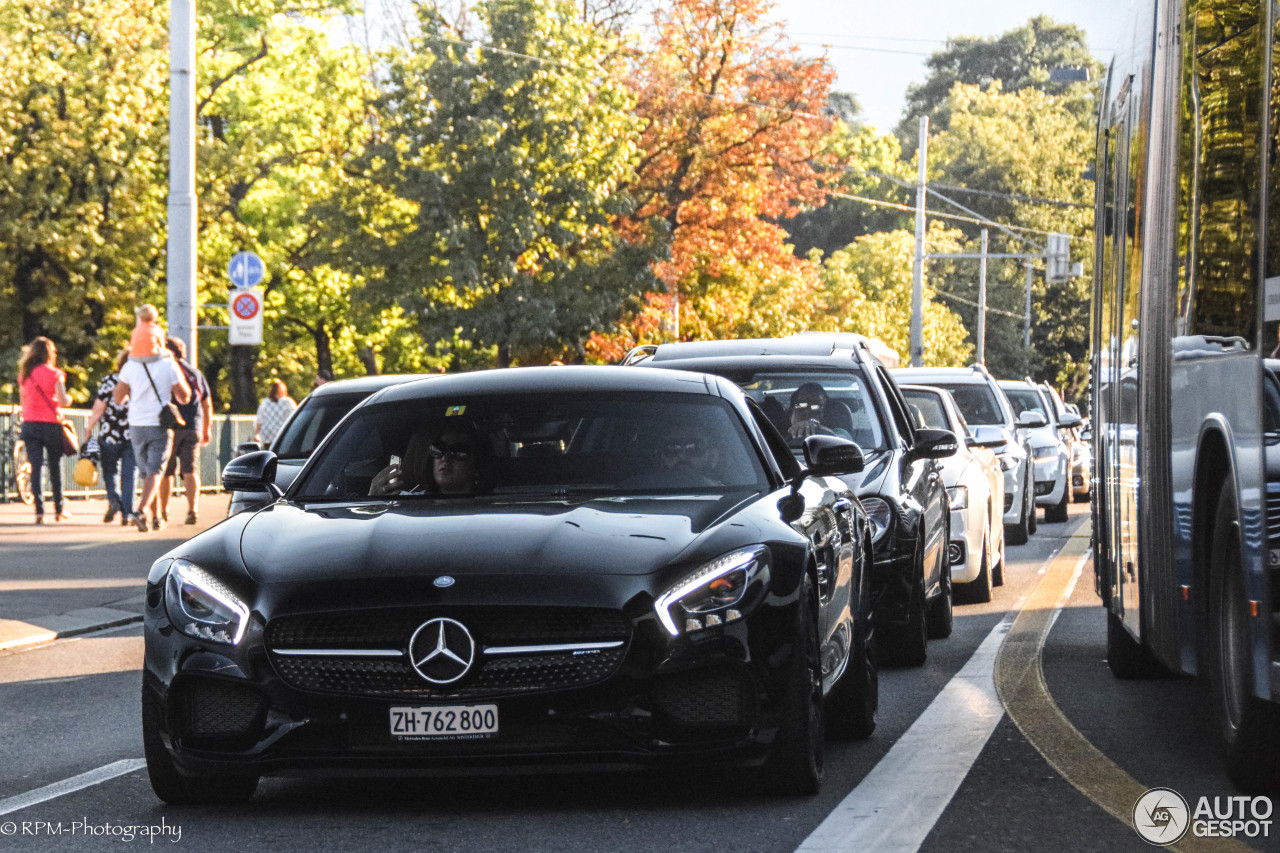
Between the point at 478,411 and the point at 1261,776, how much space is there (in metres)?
2.83

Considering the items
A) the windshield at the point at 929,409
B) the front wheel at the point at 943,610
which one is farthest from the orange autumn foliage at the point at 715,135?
the front wheel at the point at 943,610

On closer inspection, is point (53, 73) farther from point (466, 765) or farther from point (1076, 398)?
point (1076, 398)

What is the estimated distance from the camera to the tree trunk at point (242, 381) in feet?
167

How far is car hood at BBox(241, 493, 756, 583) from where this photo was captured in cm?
617

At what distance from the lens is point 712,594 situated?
614 cm

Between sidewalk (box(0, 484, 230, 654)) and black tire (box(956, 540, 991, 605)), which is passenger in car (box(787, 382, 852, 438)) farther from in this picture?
sidewalk (box(0, 484, 230, 654))

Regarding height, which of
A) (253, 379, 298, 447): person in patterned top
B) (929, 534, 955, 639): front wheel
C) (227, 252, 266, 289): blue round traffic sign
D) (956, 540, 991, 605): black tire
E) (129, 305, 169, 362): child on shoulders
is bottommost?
(956, 540, 991, 605): black tire

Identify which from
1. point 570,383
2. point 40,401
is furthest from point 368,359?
point 570,383

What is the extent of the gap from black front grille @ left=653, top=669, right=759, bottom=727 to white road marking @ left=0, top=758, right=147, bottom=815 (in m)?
2.06

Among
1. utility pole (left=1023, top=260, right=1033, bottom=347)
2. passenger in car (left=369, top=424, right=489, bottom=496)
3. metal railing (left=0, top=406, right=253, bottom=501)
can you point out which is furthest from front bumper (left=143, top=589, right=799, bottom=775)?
utility pole (left=1023, top=260, right=1033, bottom=347)

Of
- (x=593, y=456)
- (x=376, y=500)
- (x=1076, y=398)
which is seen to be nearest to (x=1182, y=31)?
(x=593, y=456)

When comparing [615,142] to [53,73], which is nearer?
[615,142]

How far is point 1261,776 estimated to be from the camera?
6535mm

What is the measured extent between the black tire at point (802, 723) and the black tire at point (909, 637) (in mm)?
3653
